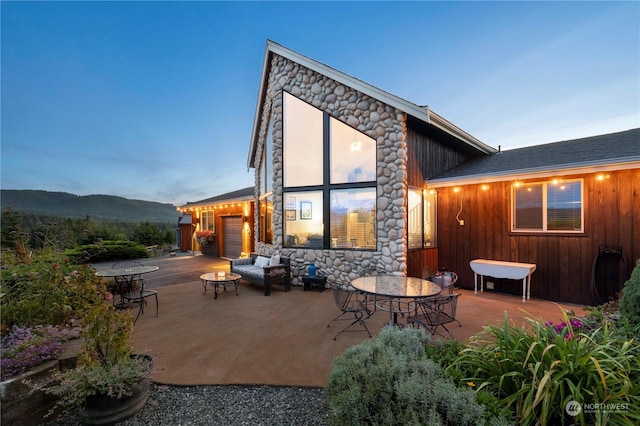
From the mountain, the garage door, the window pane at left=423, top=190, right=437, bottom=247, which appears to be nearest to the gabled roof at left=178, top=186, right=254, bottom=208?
the garage door

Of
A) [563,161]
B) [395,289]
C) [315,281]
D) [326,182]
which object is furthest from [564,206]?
[315,281]

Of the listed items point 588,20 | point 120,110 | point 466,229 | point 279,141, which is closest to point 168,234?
point 120,110

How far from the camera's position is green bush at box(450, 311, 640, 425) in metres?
1.49

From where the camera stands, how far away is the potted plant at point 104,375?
2.05 m

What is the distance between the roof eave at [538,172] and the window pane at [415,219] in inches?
24.1

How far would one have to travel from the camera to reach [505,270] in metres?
5.86

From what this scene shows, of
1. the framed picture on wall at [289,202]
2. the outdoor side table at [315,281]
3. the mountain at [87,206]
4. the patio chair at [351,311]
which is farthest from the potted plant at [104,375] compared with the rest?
the mountain at [87,206]

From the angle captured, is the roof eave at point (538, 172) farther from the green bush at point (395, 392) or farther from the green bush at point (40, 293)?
the green bush at point (40, 293)

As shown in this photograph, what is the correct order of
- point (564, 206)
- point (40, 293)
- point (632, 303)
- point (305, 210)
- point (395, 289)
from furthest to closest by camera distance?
point (305, 210)
point (564, 206)
point (395, 289)
point (40, 293)
point (632, 303)

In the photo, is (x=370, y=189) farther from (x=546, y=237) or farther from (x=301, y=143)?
(x=546, y=237)

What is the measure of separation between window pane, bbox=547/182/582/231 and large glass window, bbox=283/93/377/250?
3938 mm

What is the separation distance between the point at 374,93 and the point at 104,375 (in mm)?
6620

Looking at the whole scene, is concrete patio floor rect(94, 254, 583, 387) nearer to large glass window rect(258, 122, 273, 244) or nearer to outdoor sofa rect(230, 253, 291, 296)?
outdoor sofa rect(230, 253, 291, 296)

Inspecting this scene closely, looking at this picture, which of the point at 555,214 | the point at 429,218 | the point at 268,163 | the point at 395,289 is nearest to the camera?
the point at 395,289
